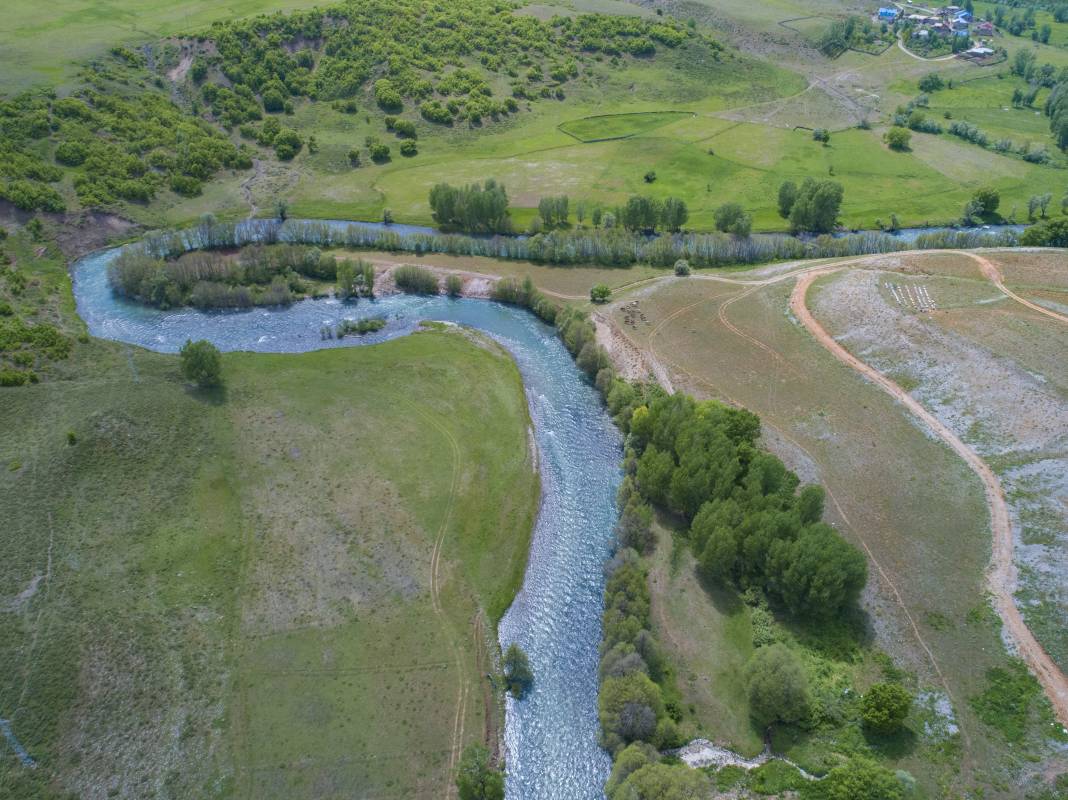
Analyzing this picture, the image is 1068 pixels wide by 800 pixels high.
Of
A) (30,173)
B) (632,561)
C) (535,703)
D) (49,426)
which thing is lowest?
(535,703)

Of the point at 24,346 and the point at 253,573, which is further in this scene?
the point at 24,346

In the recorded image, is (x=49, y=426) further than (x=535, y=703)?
Yes

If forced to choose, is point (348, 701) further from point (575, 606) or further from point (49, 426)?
point (49, 426)

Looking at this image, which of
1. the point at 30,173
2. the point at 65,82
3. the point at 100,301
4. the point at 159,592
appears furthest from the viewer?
the point at 65,82

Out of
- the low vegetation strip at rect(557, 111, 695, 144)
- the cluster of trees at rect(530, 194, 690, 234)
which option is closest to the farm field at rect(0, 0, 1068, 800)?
the cluster of trees at rect(530, 194, 690, 234)

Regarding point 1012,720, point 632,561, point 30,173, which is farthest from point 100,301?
point 1012,720

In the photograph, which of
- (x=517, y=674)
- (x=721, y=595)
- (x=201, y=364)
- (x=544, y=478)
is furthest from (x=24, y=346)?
(x=721, y=595)

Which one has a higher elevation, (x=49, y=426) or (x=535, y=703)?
(x=49, y=426)

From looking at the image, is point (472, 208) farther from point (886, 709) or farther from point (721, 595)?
point (886, 709)
